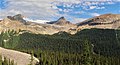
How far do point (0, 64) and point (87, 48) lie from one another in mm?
65213

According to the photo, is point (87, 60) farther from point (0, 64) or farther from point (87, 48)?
point (0, 64)

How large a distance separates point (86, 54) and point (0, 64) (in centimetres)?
6294

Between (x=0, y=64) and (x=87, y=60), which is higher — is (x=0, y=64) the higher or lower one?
the lower one

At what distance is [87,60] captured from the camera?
157 metres

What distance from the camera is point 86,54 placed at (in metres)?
155

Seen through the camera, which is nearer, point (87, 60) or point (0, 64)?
point (87, 60)

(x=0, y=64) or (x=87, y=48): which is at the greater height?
(x=87, y=48)

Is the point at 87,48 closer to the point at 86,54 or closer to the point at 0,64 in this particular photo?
the point at 86,54

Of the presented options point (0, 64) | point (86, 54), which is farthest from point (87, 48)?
point (0, 64)

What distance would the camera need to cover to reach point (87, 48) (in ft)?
499

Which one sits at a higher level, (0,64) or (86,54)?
(86,54)

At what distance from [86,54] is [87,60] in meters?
3.90

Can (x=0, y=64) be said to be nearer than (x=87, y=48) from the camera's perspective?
No

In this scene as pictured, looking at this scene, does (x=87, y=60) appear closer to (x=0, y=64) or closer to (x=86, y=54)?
(x=86, y=54)
